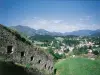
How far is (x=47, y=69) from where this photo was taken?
737 inches

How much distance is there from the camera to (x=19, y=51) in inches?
537

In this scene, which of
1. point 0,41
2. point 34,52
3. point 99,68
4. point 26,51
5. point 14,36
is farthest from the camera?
point 99,68

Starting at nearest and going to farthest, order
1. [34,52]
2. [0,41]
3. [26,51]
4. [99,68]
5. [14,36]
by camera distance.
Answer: [0,41]
[14,36]
[26,51]
[34,52]
[99,68]

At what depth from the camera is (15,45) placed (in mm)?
13117

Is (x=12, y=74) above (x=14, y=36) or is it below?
below

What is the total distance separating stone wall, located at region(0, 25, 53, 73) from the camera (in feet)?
39.8

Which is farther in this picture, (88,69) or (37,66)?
(88,69)

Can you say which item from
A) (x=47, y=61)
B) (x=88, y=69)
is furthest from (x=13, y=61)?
(x=88, y=69)

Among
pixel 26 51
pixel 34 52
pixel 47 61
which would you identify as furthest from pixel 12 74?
pixel 47 61

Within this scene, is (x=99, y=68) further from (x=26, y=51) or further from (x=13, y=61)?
(x=13, y=61)

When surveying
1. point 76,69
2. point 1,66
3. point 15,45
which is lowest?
point 76,69

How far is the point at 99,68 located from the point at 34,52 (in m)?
7.95

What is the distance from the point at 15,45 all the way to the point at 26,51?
153 centimetres

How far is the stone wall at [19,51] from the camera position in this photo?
12122 millimetres
